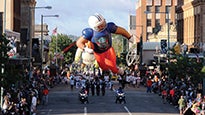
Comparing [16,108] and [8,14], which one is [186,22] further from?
[16,108]

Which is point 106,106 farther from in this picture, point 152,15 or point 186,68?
point 152,15

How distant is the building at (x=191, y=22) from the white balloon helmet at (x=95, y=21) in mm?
28861

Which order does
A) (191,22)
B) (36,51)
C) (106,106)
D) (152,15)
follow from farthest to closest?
(152,15) → (191,22) → (36,51) → (106,106)

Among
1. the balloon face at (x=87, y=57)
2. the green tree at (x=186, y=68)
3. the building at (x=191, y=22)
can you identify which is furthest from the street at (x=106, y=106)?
the building at (x=191, y=22)

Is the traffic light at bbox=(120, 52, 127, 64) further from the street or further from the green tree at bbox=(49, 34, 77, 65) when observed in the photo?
the street

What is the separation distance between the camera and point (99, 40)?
2056 inches

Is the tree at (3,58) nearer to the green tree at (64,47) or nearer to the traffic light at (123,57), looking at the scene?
the traffic light at (123,57)

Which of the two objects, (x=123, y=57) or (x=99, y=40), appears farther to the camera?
(x=123, y=57)

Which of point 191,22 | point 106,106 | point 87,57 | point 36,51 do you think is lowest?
point 106,106

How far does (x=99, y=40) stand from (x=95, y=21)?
1.55m

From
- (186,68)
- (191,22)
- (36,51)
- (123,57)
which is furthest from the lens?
(123,57)

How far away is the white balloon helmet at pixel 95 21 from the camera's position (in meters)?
51.2

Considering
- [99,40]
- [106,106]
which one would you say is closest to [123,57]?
[99,40]

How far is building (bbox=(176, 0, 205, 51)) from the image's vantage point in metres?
86.9
